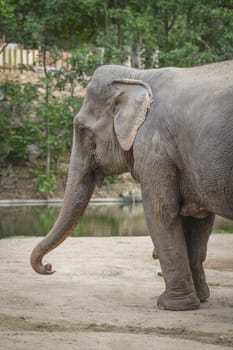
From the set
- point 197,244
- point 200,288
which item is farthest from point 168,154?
point 200,288

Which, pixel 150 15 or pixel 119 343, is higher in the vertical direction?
pixel 119 343

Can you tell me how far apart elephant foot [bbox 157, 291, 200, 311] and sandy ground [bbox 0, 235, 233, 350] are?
10 cm

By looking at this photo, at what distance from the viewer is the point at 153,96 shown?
7.80 metres

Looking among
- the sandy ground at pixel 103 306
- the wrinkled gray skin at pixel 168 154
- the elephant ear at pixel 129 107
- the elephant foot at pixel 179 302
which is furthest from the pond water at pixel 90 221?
the elephant ear at pixel 129 107

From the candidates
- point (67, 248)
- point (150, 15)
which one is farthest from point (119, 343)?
point (150, 15)

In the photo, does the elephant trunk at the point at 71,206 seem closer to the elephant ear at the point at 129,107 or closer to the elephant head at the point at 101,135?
the elephant head at the point at 101,135

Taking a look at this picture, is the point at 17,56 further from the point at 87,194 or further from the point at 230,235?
the point at 87,194

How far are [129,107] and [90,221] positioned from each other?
11.4 meters

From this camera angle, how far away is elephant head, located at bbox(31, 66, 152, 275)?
25.9ft

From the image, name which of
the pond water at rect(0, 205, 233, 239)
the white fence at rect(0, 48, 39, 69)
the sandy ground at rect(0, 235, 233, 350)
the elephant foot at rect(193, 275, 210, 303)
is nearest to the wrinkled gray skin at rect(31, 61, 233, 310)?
the elephant foot at rect(193, 275, 210, 303)

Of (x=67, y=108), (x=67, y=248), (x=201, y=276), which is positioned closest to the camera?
(x=201, y=276)

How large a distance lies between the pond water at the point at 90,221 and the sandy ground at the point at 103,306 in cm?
487

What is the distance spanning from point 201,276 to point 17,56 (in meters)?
22.5

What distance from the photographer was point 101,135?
8.23 meters
